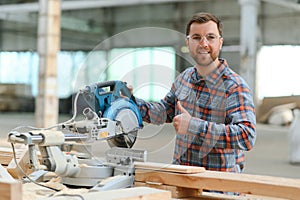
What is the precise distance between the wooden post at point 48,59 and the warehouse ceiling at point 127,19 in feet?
17.7

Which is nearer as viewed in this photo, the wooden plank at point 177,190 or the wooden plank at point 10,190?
the wooden plank at point 10,190

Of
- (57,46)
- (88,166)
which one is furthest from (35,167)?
(57,46)

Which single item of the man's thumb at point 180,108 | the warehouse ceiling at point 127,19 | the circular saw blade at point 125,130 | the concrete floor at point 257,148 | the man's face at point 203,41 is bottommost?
the concrete floor at point 257,148

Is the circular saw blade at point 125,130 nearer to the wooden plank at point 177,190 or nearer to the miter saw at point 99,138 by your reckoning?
the miter saw at point 99,138

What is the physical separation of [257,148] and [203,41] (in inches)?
327

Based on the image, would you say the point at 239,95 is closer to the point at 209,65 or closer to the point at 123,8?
the point at 209,65

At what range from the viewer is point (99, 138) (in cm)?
188

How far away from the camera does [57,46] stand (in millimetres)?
9430

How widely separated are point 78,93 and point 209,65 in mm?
494

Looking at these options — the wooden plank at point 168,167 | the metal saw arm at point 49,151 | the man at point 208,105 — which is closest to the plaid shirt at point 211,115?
the man at point 208,105

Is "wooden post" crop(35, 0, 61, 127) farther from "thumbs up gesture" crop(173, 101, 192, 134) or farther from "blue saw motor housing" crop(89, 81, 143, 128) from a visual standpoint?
"thumbs up gesture" crop(173, 101, 192, 134)

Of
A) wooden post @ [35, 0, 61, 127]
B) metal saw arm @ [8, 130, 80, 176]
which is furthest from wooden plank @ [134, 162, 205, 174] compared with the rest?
wooden post @ [35, 0, 61, 127]

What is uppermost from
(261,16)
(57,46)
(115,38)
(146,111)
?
(261,16)

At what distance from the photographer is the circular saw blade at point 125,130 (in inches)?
75.5
